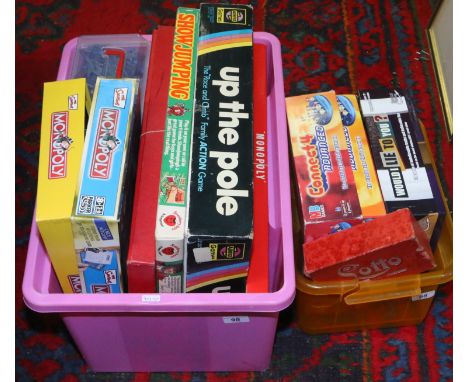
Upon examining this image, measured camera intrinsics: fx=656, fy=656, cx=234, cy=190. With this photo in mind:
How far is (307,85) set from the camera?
152cm

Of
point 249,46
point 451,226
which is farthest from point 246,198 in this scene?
point 451,226

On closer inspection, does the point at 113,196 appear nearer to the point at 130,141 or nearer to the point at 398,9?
the point at 130,141

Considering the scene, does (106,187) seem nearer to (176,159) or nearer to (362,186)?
(176,159)

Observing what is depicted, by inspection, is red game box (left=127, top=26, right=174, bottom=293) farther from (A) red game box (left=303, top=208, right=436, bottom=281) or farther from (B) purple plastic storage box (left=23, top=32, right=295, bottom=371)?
(A) red game box (left=303, top=208, right=436, bottom=281)

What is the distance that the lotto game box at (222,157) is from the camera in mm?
905

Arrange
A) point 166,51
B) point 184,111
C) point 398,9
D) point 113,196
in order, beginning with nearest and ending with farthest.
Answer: point 113,196 → point 184,111 → point 166,51 → point 398,9

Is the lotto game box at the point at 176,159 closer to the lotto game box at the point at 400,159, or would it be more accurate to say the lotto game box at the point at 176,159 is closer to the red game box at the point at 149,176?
the red game box at the point at 149,176

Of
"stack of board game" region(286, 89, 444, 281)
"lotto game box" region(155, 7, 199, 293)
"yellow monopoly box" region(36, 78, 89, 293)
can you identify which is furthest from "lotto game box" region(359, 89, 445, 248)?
"yellow monopoly box" region(36, 78, 89, 293)

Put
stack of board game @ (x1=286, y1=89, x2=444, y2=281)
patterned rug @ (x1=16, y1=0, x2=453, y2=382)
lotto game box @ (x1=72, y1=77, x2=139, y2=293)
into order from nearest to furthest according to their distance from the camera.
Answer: lotto game box @ (x1=72, y1=77, x2=139, y2=293) < stack of board game @ (x1=286, y1=89, x2=444, y2=281) < patterned rug @ (x1=16, y1=0, x2=453, y2=382)

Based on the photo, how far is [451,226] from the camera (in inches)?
43.9

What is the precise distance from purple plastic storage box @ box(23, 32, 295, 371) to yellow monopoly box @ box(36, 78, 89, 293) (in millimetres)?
50

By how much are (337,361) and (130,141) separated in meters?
0.56

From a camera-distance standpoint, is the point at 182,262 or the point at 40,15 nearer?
the point at 182,262

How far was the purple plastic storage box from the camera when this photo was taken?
0.94m
